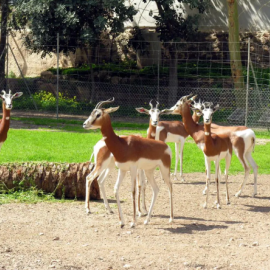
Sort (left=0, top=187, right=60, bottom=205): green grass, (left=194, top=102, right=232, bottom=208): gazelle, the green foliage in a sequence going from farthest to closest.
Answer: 1. the green foliage
2. (left=0, top=187, right=60, bottom=205): green grass
3. (left=194, top=102, right=232, bottom=208): gazelle

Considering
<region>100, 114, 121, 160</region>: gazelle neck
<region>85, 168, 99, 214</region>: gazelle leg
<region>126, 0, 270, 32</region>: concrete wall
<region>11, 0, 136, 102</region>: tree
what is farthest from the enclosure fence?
<region>100, 114, 121, 160</region>: gazelle neck

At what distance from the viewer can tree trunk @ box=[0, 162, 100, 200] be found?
30.3 feet

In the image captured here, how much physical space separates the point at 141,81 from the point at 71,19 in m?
4.89

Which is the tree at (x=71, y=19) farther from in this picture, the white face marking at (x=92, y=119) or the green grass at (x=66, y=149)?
the white face marking at (x=92, y=119)

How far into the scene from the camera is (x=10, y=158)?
40.6ft

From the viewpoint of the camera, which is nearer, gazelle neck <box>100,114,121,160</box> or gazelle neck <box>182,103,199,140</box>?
gazelle neck <box>100,114,121,160</box>

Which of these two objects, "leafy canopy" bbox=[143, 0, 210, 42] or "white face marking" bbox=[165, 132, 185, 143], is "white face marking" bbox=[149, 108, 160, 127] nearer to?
"white face marking" bbox=[165, 132, 185, 143]

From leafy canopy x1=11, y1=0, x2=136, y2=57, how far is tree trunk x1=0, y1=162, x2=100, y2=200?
11.9 m

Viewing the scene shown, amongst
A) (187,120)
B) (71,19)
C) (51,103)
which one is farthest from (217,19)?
(187,120)

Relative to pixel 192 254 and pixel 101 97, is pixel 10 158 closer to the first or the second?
pixel 192 254

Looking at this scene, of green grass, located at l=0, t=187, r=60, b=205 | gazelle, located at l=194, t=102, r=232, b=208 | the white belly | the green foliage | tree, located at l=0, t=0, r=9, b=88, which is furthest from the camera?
tree, located at l=0, t=0, r=9, b=88

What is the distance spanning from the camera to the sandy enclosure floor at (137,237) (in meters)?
6.15

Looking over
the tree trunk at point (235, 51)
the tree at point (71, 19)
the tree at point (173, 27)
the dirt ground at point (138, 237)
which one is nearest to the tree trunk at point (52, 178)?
the dirt ground at point (138, 237)

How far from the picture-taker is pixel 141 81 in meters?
24.1
